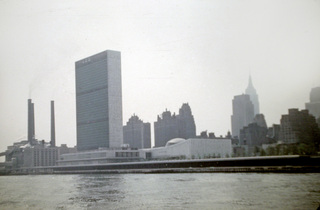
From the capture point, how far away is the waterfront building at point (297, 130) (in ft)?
482

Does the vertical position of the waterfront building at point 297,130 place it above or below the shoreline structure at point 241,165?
above

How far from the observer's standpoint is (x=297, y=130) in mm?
164125

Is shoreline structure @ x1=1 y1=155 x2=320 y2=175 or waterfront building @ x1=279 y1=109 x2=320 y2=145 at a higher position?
waterfront building @ x1=279 y1=109 x2=320 y2=145

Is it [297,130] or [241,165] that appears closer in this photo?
[241,165]

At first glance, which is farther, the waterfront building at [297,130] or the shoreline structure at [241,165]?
the waterfront building at [297,130]

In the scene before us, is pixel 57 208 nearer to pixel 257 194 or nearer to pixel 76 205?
pixel 76 205

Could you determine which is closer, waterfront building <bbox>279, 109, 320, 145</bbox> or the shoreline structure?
the shoreline structure

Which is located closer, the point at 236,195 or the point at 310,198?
the point at 310,198

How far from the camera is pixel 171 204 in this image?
48562mm

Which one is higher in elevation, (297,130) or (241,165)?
(297,130)

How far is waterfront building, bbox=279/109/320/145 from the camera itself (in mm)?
146875

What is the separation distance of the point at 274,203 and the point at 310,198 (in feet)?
17.4

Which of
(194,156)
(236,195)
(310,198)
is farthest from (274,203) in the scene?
(194,156)

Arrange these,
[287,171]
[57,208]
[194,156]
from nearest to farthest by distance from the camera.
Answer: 1. [57,208]
2. [287,171]
3. [194,156]
